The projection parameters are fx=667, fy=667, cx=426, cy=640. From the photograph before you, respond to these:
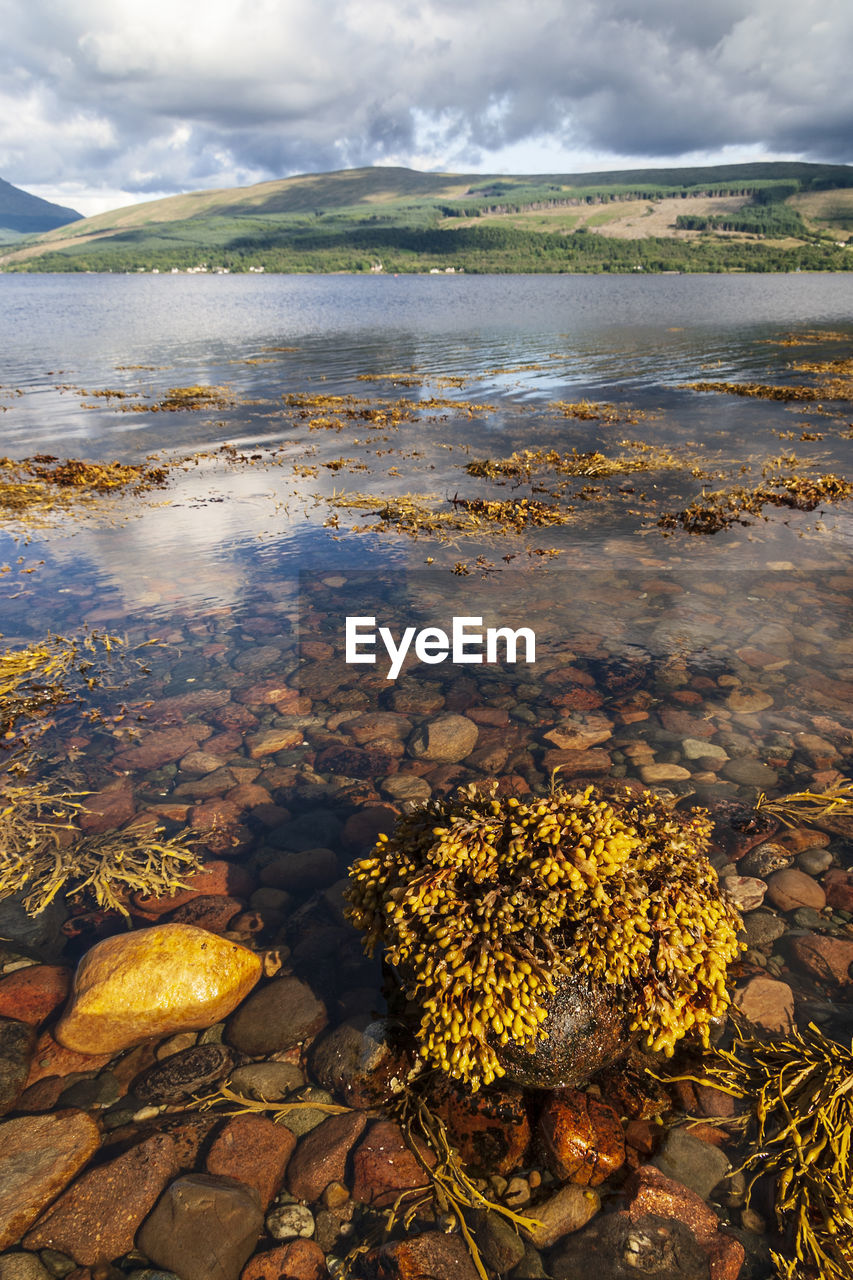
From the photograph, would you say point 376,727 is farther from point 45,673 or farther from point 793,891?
point 45,673

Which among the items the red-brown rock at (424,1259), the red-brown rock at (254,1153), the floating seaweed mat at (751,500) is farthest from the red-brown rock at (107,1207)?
the floating seaweed mat at (751,500)

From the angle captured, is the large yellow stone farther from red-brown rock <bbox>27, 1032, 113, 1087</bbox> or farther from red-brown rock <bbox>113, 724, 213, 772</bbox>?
red-brown rock <bbox>113, 724, 213, 772</bbox>

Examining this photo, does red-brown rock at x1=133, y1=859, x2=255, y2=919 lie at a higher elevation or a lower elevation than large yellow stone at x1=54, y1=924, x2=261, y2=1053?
lower

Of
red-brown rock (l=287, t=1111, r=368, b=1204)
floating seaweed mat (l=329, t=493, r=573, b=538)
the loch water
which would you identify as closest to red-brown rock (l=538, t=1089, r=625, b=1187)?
the loch water

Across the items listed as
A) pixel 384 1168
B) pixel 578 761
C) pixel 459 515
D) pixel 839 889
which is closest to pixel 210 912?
pixel 384 1168

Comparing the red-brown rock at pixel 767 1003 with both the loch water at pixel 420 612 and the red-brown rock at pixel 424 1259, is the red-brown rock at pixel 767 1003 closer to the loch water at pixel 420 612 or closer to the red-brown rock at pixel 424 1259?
the loch water at pixel 420 612

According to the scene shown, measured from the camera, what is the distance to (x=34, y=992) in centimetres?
535

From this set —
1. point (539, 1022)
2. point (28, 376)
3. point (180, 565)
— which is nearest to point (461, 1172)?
point (539, 1022)

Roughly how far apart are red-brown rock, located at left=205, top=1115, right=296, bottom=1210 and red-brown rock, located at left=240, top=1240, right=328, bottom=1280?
0.28 m

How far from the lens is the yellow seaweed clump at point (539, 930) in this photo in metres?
4.30

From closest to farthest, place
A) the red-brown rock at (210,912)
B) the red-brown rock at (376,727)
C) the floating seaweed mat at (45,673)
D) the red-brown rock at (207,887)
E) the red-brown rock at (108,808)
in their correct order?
the red-brown rock at (210,912), the red-brown rock at (207,887), the red-brown rock at (108,808), the red-brown rock at (376,727), the floating seaweed mat at (45,673)

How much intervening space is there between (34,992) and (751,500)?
17.5 m

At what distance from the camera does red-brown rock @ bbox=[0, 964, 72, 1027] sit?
5.18 meters

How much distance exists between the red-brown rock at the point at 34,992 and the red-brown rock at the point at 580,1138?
12.5 ft
